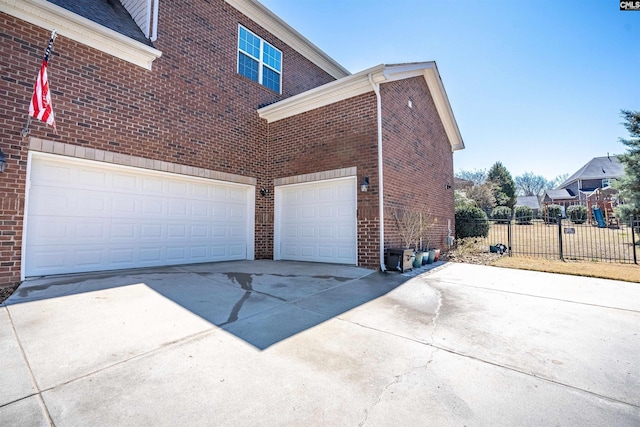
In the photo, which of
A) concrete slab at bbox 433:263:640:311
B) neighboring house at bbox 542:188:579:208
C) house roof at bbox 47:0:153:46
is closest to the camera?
concrete slab at bbox 433:263:640:311

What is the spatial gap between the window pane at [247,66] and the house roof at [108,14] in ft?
9.05

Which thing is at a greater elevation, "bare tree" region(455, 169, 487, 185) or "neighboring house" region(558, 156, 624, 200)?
"bare tree" region(455, 169, 487, 185)

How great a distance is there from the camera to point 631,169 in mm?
13469

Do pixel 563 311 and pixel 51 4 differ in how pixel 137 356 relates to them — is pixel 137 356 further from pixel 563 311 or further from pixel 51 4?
pixel 51 4

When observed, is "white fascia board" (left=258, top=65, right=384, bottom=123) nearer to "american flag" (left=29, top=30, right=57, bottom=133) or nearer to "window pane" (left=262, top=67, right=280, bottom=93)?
"window pane" (left=262, top=67, right=280, bottom=93)

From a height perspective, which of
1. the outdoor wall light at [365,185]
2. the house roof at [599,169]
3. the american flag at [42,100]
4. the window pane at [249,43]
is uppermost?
the house roof at [599,169]

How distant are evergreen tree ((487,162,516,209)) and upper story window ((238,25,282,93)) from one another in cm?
3173

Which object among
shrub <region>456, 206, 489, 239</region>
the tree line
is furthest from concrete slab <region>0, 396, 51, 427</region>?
the tree line

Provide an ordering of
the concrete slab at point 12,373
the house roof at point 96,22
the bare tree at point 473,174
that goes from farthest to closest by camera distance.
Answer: the bare tree at point 473,174
the house roof at point 96,22
the concrete slab at point 12,373

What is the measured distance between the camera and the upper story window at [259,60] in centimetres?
919

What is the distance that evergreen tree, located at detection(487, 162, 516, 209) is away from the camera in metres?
33.0

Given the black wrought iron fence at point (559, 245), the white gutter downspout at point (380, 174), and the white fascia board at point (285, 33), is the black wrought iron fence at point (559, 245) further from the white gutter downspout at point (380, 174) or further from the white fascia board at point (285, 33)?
the white fascia board at point (285, 33)

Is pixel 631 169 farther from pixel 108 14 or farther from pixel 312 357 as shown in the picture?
pixel 108 14

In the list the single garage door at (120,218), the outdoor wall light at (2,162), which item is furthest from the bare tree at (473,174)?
the outdoor wall light at (2,162)
